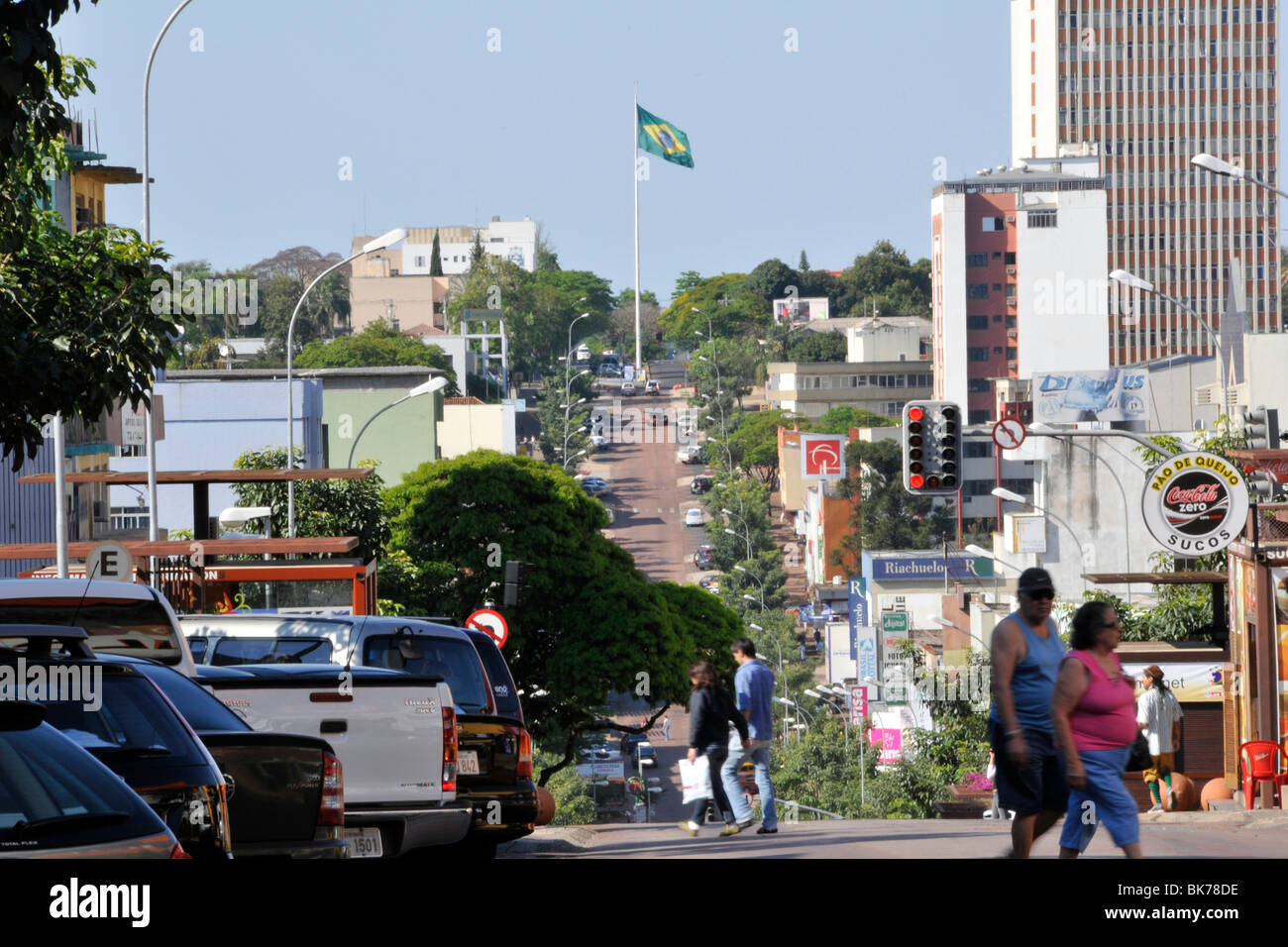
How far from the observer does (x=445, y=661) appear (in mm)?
13195

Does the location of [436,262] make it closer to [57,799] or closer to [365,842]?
[365,842]

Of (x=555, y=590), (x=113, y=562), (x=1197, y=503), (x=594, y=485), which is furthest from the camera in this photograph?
(x=594, y=485)

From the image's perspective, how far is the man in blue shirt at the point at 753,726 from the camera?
13.5 meters

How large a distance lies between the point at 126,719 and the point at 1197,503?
16411 millimetres

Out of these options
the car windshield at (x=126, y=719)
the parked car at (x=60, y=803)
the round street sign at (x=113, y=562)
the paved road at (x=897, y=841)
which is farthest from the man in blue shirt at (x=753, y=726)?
the round street sign at (x=113, y=562)

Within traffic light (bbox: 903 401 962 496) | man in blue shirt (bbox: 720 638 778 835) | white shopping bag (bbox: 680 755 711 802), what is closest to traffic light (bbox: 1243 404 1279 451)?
traffic light (bbox: 903 401 962 496)

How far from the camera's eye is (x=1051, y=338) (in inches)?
5113

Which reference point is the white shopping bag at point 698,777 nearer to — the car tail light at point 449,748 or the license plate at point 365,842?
the car tail light at point 449,748

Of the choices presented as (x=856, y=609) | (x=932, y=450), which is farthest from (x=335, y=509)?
(x=856, y=609)

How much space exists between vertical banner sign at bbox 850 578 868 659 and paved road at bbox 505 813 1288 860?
205 ft

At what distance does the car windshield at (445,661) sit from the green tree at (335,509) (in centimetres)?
2350

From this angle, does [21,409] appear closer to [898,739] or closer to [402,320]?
[898,739]

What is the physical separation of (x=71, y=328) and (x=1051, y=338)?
4821 inches
